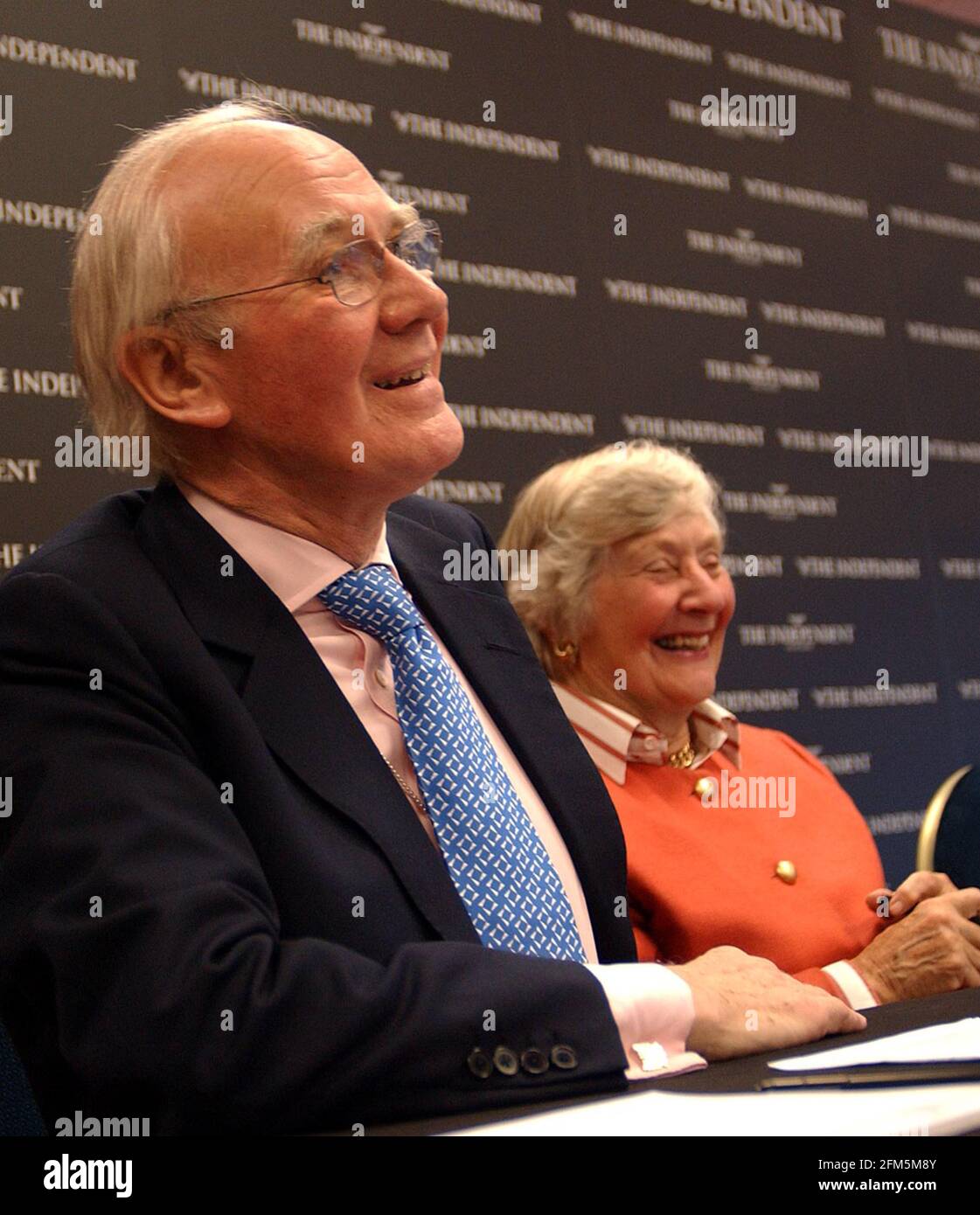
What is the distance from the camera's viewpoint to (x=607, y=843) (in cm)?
180

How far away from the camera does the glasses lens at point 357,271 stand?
178 cm

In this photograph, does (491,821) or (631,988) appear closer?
(631,988)

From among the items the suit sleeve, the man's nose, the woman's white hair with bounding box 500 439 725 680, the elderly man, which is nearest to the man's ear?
the elderly man

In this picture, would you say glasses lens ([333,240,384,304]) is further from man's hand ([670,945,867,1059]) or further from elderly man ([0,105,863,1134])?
man's hand ([670,945,867,1059])

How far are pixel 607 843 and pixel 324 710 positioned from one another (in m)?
0.45

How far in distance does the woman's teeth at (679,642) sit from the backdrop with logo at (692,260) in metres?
0.84

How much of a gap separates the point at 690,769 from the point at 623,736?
18cm

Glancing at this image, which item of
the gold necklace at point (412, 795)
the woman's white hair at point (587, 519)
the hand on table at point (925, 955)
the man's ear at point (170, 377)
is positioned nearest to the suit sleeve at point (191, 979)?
Answer: the gold necklace at point (412, 795)

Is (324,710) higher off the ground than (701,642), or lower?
lower

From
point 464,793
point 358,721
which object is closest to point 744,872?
point 464,793

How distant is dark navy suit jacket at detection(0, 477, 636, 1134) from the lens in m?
1.22

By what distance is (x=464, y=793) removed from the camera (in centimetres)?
161

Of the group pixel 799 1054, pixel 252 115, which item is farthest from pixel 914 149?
pixel 799 1054

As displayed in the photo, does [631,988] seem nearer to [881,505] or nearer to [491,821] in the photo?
[491,821]
